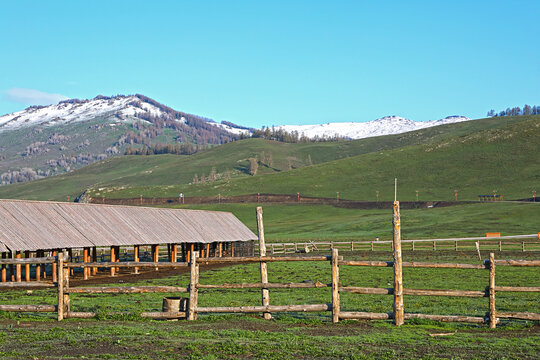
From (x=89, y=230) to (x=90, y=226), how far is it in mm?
601

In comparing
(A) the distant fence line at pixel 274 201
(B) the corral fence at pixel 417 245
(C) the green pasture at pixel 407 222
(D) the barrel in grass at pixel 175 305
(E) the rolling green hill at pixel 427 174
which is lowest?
(B) the corral fence at pixel 417 245

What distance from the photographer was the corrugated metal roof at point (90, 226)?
32469 millimetres

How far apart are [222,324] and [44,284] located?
18.3ft

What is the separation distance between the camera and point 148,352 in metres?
12.3

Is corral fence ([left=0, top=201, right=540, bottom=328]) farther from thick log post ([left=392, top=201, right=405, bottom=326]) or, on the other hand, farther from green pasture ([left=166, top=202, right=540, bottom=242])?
green pasture ([left=166, top=202, right=540, bottom=242])

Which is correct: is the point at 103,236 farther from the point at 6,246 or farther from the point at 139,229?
the point at 6,246

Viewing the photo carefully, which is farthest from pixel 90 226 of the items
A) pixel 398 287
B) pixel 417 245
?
pixel 417 245

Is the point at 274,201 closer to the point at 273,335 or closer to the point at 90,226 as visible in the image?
the point at 90,226

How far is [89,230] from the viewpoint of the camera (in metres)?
37.3

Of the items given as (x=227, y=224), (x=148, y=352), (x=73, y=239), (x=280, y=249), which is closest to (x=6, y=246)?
(x=73, y=239)

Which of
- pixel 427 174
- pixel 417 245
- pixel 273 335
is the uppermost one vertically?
pixel 427 174

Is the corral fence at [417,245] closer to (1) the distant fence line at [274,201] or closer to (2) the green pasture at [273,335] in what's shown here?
(2) the green pasture at [273,335]

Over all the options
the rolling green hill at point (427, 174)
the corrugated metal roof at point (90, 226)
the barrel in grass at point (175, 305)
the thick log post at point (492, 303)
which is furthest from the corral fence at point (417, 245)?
the rolling green hill at point (427, 174)

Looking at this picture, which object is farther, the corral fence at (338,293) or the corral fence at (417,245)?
the corral fence at (417,245)
